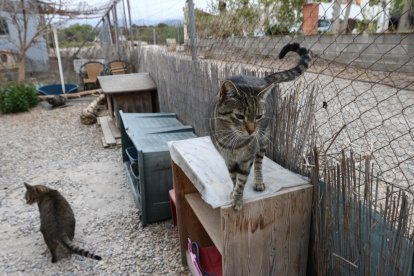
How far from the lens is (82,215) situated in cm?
347

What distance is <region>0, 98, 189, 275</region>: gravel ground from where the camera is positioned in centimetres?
270

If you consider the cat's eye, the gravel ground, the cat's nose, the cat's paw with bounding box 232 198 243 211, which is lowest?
the gravel ground

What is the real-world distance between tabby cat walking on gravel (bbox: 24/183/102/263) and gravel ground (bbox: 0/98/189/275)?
0.51 ft

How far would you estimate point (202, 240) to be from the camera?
8.58 ft

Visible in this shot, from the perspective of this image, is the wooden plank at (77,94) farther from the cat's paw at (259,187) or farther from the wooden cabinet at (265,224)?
the cat's paw at (259,187)

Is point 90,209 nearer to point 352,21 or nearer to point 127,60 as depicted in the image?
point 352,21

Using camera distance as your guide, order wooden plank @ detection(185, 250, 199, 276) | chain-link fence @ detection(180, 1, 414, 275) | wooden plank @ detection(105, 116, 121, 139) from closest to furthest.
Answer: chain-link fence @ detection(180, 1, 414, 275) → wooden plank @ detection(185, 250, 199, 276) → wooden plank @ detection(105, 116, 121, 139)

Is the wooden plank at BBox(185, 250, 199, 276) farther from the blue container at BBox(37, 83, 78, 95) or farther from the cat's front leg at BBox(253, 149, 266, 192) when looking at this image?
the blue container at BBox(37, 83, 78, 95)

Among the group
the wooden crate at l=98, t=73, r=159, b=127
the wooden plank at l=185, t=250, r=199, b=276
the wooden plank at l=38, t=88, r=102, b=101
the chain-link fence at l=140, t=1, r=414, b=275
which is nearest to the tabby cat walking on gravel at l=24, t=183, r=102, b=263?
the wooden plank at l=185, t=250, r=199, b=276

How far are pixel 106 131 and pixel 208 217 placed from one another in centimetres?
454

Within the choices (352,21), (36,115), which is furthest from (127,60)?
(352,21)

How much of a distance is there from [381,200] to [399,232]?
0.18 m

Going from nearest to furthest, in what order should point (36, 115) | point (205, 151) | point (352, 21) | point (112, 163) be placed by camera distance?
point (352, 21), point (205, 151), point (112, 163), point (36, 115)

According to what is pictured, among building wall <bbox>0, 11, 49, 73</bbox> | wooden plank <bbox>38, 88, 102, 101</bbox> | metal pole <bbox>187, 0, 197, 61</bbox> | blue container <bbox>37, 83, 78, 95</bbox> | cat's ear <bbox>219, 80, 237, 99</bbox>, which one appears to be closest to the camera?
cat's ear <bbox>219, 80, 237, 99</bbox>
